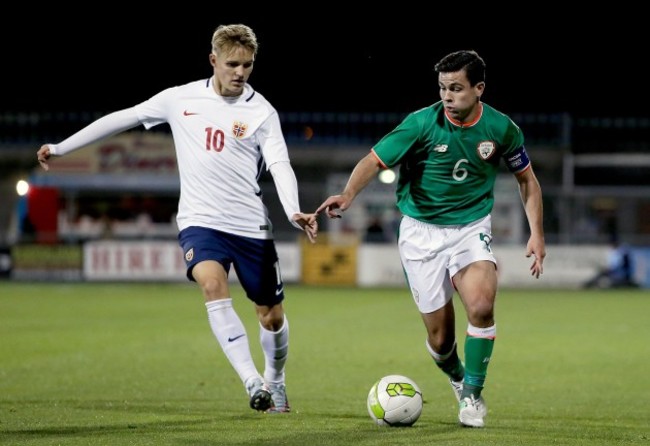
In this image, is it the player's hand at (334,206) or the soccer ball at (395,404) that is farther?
the soccer ball at (395,404)

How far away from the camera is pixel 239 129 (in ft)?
25.3

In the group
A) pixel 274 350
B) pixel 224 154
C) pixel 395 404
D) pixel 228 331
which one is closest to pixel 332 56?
pixel 274 350

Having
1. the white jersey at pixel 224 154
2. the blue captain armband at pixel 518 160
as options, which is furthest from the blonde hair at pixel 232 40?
the blue captain armband at pixel 518 160

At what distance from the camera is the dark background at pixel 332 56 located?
1612 inches

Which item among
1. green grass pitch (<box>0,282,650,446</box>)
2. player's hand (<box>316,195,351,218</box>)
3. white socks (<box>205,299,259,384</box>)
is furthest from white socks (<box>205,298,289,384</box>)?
player's hand (<box>316,195,351,218</box>)

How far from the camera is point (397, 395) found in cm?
741

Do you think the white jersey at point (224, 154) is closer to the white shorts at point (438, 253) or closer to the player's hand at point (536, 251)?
the white shorts at point (438, 253)

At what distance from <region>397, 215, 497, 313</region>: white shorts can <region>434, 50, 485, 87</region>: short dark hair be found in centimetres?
92

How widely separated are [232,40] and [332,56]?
34534 millimetres

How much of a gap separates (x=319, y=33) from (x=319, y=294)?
665 inches

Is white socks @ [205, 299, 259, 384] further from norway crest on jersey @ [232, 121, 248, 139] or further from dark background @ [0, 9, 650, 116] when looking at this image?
dark background @ [0, 9, 650, 116]

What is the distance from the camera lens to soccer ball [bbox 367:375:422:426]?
7355 mm

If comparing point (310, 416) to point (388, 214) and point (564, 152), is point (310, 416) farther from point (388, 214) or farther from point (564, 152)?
point (564, 152)

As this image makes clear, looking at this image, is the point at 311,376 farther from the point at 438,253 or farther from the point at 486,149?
the point at 486,149
